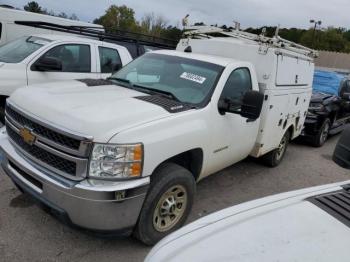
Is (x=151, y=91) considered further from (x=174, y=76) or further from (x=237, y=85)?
(x=237, y=85)

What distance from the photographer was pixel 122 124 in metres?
3.17

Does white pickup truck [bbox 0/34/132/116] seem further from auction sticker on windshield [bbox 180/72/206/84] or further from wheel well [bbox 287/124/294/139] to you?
wheel well [bbox 287/124/294/139]

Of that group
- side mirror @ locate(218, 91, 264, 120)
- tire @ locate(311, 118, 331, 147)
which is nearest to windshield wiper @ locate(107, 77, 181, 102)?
side mirror @ locate(218, 91, 264, 120)

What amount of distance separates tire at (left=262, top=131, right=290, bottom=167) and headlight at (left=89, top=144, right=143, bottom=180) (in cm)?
403

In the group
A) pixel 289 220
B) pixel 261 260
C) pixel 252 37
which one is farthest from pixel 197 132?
pixel 252 37

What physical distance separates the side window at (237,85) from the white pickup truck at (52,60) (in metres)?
2.23

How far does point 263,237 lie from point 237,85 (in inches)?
124

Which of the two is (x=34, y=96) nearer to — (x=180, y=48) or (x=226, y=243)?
(x=226, y=243)

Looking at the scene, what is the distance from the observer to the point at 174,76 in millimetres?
4520

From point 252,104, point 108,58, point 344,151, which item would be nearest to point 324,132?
point 108,58

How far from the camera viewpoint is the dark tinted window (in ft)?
14.8

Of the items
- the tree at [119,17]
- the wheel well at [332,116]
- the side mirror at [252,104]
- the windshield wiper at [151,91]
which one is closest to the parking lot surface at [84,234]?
the side mirror at [252,104]

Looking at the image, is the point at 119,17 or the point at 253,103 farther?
the point at 119,17

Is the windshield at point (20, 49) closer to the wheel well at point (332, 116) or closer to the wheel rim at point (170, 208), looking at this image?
the wheel rim at point (170, 208)
